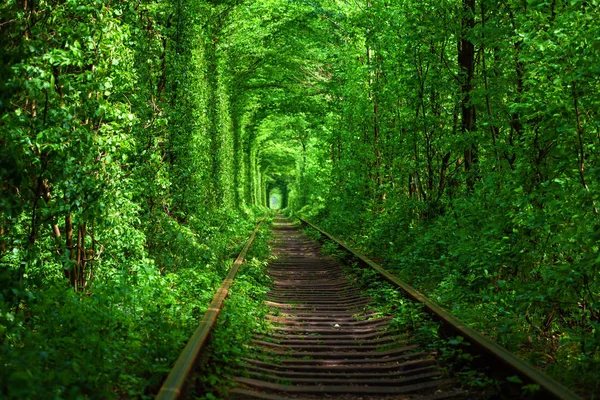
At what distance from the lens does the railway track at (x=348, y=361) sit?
4312mm

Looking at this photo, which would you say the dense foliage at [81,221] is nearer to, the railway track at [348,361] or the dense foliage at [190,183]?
the dense foliage at [190,183]

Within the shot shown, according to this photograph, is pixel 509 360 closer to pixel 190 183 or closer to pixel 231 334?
pixel 231 334

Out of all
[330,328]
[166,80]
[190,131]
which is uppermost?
[166,80]

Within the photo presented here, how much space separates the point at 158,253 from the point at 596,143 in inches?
284

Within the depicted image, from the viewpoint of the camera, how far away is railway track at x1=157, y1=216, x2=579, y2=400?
431cm

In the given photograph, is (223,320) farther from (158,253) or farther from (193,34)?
(193,34)

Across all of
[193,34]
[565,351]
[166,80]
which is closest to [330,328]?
[565,351]

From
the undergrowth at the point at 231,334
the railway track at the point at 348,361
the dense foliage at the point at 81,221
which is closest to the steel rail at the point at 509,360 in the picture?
the railway track at the point at 348,361

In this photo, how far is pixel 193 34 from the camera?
42.2 feet

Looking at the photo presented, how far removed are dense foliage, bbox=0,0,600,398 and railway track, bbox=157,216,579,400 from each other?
0.51m

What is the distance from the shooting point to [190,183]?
41.0 feet

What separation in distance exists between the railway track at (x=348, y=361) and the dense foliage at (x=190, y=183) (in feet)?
1.66

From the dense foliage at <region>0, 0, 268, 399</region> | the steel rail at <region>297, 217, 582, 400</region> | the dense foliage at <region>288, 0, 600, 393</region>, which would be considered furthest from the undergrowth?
the dense foliage at <region>288, 0, 600, 393</region>

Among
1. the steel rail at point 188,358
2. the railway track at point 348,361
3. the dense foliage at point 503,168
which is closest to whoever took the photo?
the steel rail at point 188,358
